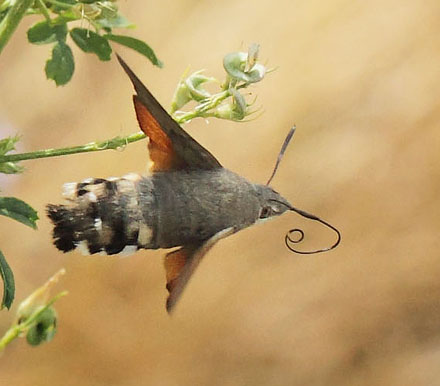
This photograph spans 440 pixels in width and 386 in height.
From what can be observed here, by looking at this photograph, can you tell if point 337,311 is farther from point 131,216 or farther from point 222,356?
point 131,216

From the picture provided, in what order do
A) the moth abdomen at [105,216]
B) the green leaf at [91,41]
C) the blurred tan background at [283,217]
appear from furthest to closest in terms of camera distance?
1. the blurred tan background at [283,217]
2. the green leaf at [91,41]
3. the moth abdomen at [105,216]

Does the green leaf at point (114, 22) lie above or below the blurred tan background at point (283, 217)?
above

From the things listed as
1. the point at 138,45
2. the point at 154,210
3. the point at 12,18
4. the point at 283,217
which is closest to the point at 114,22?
the point at 138,45

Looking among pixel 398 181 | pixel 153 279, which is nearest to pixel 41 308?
pixel 153 279

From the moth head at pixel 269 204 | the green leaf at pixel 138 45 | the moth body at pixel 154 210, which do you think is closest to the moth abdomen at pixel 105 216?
the moth body at pixel 154 210

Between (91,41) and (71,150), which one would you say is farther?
(91,41)

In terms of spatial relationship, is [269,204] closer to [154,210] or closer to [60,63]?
[154,210]

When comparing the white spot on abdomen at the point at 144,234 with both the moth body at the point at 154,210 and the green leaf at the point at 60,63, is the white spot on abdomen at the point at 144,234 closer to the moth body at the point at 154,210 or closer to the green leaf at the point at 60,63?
the moth body at the point at 154,210
